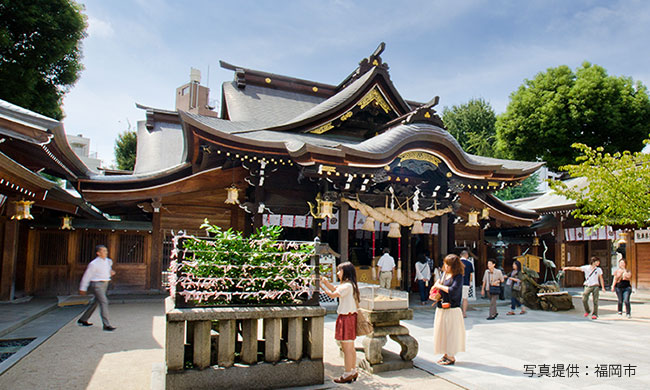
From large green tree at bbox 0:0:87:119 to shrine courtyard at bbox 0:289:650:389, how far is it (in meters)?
8.60

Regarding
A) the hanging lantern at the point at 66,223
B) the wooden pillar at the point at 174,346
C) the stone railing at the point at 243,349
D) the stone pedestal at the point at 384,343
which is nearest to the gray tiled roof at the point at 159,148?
the hanging lantern at the point at 66,223

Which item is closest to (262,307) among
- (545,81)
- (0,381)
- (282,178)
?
(0,381)

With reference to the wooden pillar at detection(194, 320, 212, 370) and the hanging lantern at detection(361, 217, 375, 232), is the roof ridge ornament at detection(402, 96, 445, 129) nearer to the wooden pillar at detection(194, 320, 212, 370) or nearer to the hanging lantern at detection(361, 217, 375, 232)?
the hanging lantern at detection(361, 217, 375, 232)

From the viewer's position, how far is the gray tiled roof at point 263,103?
1644 cm

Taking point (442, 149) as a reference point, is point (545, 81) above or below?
above

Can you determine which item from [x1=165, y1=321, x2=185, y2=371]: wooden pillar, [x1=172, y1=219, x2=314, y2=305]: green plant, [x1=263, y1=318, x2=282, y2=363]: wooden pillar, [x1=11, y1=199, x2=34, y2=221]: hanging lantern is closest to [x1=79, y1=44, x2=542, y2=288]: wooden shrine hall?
[x1=11, y1=199, x2=34, y2=221]: hanging lantern

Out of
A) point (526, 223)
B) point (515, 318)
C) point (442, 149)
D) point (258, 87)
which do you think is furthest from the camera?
point (258, 87)

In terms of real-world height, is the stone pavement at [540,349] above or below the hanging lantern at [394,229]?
below

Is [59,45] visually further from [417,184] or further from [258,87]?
[417,184]

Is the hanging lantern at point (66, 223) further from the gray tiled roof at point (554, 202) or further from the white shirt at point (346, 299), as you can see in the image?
the gray tiled roof at point (554, 202)

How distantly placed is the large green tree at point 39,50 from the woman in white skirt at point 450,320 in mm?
14986

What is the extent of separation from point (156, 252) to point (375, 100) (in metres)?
8.66

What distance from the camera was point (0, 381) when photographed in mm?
5156

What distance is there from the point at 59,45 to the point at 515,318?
16.8 m
